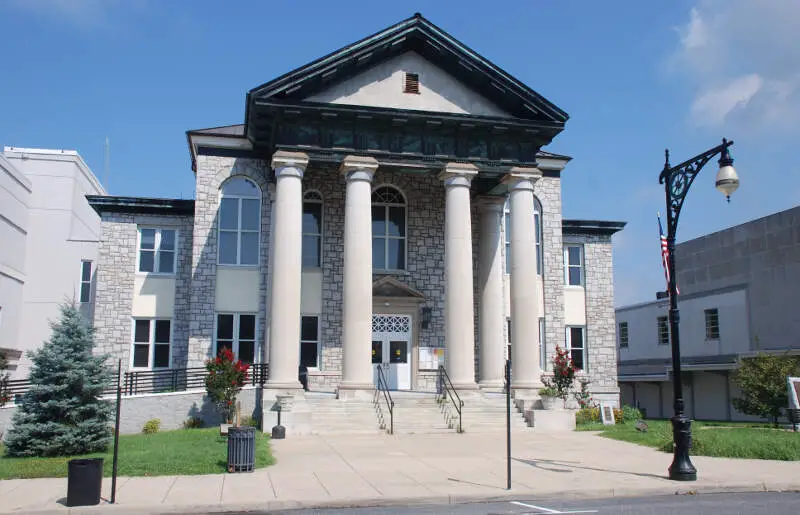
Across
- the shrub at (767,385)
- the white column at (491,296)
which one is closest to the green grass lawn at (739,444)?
the shrub at (767,385)

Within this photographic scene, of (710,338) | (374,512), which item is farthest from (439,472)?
(710,338)

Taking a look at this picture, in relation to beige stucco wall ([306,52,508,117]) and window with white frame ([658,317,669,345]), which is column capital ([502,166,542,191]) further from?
window with white frame ([658,317,669,345])

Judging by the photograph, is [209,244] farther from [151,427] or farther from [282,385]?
[151,427]

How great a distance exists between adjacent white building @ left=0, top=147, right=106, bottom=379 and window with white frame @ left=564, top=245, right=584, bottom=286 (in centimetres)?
2557

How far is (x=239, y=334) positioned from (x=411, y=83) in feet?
36.2

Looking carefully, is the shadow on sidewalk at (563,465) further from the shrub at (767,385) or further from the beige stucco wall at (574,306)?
the beige stucco wall at (574,306)

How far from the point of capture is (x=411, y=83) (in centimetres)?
2734

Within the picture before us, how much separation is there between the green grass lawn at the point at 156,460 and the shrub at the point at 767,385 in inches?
659

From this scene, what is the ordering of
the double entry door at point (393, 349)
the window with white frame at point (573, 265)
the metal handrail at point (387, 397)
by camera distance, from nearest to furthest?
the metal handrail at point (387, 397)
the double entry door at point (393, 349)
the window with white frame at point (573, 265)

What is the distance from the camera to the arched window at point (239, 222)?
29188 mm

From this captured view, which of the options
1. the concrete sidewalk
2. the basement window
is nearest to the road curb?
the concrete sidewalk

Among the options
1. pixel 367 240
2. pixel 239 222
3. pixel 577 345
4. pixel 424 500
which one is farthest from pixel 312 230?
pixel 424 500

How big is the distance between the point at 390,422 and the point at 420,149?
937 cm

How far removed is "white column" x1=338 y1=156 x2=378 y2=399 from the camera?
24.7 m
